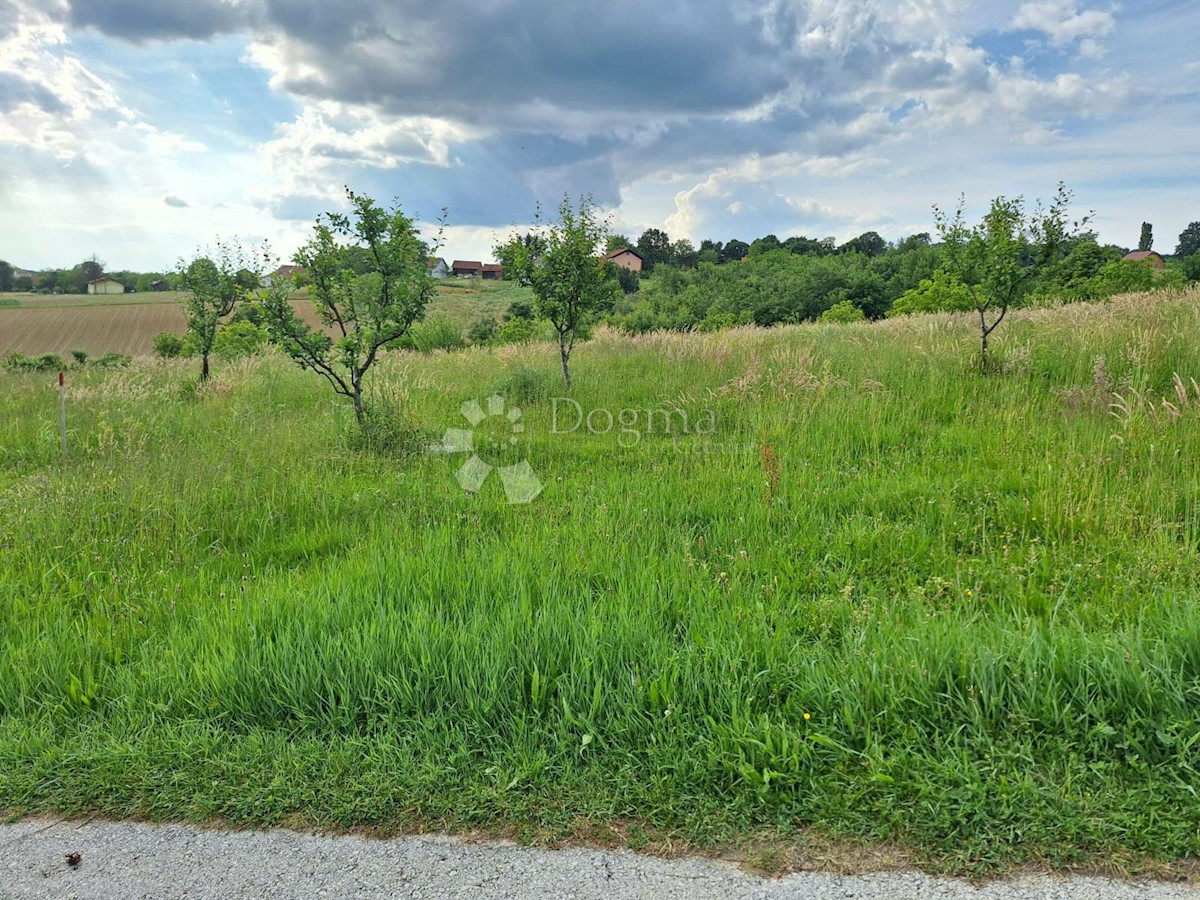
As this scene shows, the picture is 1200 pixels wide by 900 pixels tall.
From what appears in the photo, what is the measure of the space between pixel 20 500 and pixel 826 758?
21.7 feet

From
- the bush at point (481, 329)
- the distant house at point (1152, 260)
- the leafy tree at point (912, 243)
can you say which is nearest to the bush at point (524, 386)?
the bush at point (481, 329)

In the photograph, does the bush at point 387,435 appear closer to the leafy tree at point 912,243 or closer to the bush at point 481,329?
the bush at point 481,329

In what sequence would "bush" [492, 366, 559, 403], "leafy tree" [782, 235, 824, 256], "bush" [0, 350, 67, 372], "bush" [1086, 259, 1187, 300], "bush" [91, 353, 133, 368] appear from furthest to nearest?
"leafy tree" [782, 235, 824, 256], "bush" [1086, 259, 1187, 300], "bush" [0, 350, 67, 372], "bush" [91, 353, 133, 368], "bush" [492, 366, 559, 403]

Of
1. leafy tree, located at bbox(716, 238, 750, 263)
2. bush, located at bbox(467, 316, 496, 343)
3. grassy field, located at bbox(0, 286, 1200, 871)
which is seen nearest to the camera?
grassy field, located at bbox(0, 286, 1200, 871)

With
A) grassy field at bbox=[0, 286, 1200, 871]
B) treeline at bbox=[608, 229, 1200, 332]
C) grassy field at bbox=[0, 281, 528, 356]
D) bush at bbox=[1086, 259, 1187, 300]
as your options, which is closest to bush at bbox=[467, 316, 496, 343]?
grassy field at bbox=[0, 281, 528, 356]

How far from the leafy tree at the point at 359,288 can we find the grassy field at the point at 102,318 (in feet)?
80.9

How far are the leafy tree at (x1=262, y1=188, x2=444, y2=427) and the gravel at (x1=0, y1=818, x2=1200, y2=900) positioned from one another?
18.4ft

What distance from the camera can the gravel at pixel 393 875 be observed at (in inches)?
72.3

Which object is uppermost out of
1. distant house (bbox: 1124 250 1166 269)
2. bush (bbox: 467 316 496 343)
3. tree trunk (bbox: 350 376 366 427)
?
distant house (bbox: 1124 250 1166 269)

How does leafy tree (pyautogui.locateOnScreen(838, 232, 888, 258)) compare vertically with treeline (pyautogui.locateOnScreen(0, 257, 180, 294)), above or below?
above

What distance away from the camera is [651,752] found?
235 cm

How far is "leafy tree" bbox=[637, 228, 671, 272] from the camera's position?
105000 millimetres

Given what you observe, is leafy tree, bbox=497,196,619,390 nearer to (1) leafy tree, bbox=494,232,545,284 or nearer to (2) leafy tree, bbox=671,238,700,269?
(1) leafy tree, bbox=494,232,545,284

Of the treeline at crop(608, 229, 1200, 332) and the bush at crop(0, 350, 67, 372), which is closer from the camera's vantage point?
the bush at crop(0, 350, 67, 372)
